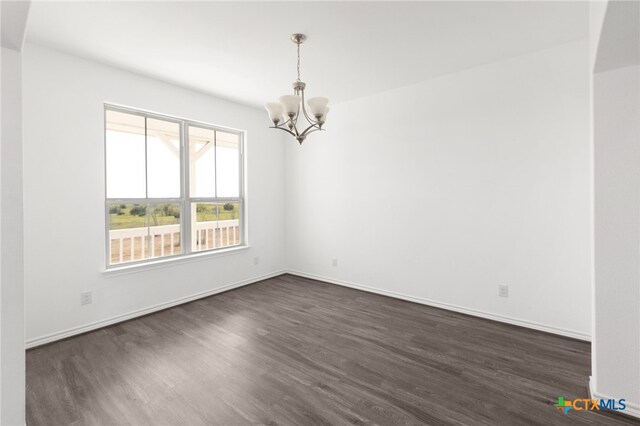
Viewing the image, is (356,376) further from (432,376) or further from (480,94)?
(480,94)

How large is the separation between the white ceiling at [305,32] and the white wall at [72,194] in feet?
0.71

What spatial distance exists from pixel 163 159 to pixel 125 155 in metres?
0.42

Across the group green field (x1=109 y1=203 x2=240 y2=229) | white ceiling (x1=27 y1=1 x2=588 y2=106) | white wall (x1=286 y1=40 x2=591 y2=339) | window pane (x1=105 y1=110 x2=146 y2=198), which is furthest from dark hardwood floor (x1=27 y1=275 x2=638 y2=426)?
white ceiling (x1=27 y1=1 x2=588 y2=106)

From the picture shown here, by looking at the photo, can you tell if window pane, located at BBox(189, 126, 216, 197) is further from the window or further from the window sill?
the window sill

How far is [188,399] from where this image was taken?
6.26 ft

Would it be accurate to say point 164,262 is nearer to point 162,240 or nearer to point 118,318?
point 162,240

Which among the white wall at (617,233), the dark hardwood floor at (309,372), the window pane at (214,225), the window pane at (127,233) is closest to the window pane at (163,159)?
the window pane at (127,233)

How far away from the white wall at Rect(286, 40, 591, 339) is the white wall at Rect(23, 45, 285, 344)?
2.40 m

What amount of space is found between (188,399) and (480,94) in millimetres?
3875

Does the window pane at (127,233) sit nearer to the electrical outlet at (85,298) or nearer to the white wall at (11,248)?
the electrical outlet at (85,298)

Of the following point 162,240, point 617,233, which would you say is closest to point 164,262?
point 162,240

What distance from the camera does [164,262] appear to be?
3.55 m

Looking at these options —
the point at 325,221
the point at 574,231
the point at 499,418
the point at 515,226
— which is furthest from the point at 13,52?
the point at 574,231

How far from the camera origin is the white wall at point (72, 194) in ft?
8.59
